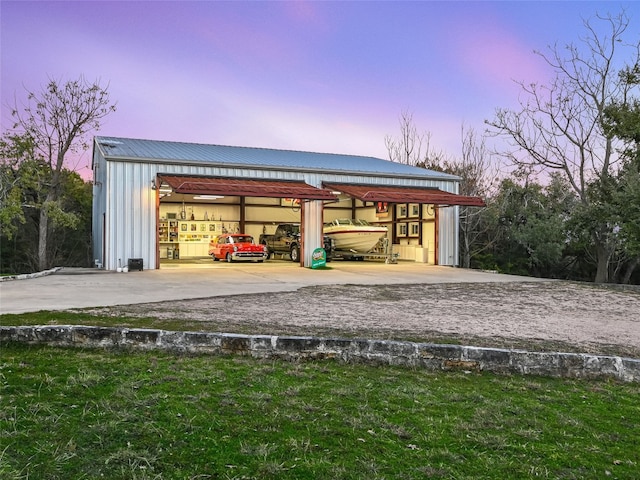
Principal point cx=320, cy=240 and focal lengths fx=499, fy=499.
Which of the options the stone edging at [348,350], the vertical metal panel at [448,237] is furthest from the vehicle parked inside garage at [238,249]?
the stone edging at [348,350]

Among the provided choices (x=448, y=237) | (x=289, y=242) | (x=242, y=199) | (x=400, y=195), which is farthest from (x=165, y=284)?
(x=242, y=199)

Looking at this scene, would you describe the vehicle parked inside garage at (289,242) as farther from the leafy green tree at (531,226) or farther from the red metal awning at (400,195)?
the leafy green tree at (531,226)

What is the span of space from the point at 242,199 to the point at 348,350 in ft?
73.6

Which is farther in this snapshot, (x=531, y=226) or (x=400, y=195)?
(x=531, y=226)

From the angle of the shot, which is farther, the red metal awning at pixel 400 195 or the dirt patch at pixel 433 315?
the red metal awning at pixel 400 195

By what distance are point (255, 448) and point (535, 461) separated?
162 cm

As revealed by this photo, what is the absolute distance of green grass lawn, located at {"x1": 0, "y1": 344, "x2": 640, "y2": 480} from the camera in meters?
2.72

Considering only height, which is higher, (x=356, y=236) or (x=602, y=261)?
(x=356, y=236)

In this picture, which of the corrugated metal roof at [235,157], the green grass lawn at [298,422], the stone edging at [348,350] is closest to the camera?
the green grass lawn at [298,422]

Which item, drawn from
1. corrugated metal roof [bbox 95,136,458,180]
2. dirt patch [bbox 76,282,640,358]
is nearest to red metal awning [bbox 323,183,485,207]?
corrugated metal roof [bbox 95,136,458,180]

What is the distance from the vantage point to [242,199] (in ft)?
88.2

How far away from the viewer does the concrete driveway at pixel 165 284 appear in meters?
8.97

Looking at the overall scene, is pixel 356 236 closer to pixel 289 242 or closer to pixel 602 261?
pixel 289 242

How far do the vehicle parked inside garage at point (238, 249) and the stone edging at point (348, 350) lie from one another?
52.2ft
